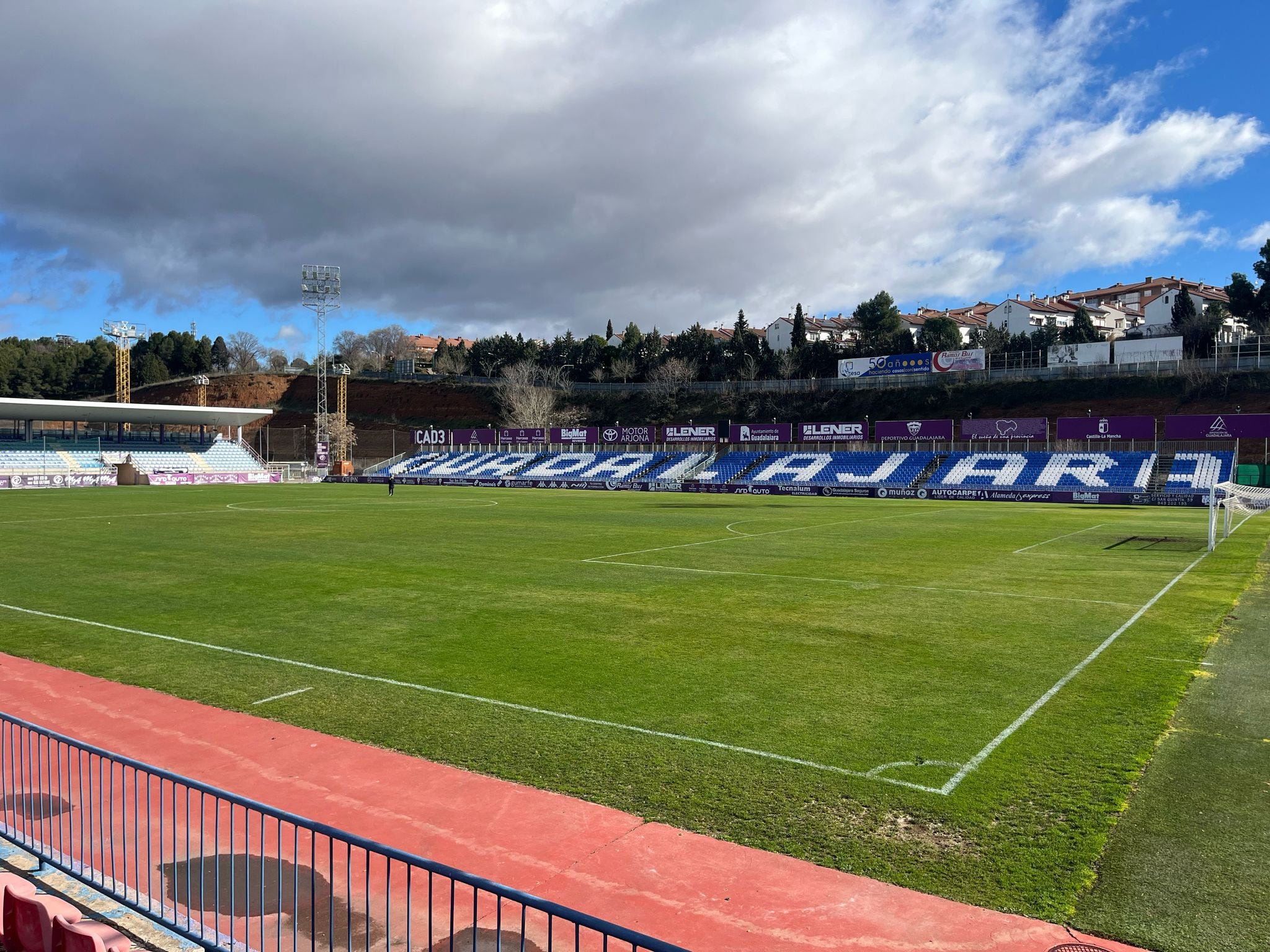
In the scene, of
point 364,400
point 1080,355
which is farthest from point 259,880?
point 364,400

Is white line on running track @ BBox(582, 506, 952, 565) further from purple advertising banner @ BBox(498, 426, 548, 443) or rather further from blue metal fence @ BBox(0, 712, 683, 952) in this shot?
purple advertising banner @ BBox(498, 426, 548, 443)

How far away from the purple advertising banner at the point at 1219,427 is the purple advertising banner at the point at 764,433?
27322 millimetres

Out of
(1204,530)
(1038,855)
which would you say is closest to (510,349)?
(1204,530)

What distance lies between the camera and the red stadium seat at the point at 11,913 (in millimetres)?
4812

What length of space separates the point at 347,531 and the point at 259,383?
104 metres

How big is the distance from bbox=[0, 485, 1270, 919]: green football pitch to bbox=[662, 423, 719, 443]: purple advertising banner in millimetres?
47627

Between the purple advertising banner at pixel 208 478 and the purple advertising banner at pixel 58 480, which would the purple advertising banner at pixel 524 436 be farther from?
the purple advertising banner at pixel 58 480

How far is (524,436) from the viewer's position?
85500 millimetres

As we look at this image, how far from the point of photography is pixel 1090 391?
82250 millimetres

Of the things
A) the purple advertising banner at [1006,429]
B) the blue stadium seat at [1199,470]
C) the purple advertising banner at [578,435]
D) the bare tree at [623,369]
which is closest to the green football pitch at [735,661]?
the blue stadium seat at [1199,470]

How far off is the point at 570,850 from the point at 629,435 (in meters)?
74.5

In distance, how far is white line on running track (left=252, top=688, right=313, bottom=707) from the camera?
9.98 m

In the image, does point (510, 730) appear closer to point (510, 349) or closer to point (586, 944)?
point (586, 944)

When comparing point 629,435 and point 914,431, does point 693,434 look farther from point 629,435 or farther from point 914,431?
point 914,431
